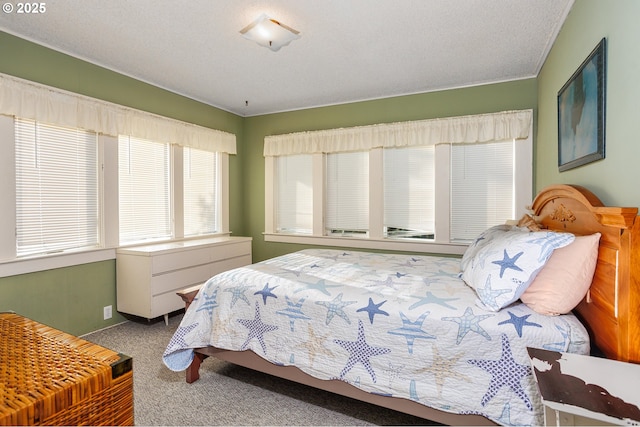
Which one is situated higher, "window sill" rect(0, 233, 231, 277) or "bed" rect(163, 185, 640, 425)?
"window sill" rect(0, 233, 231, 277)

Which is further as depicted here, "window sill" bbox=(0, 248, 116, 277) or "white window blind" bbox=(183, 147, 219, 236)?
"white window blind" bbox=(183, 147, 219, 236)

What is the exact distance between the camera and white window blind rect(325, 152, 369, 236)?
4195 millimetres

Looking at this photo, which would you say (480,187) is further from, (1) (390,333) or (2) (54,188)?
(2) (54,188)

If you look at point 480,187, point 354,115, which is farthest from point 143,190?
point 480,187

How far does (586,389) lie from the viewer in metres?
1.01

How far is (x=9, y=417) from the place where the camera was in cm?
62

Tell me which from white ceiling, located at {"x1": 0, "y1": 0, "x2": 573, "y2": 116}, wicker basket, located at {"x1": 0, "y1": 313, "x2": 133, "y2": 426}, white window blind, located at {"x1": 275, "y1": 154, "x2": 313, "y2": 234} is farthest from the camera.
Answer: white window blind, located at {"x1": 275, "y1": 154, "x2": 313, "y2": 234}

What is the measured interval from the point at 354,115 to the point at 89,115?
2872mm

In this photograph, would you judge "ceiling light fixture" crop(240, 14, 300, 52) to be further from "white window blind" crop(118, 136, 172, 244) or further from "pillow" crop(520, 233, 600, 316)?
"pillow" crop(520, 233, 600, 316)

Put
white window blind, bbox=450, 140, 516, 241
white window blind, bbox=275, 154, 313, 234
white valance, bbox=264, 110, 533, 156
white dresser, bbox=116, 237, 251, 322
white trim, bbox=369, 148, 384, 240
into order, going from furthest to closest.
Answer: white window blind, bbox=275, 154, 313, 234
white trim, bbox=369, 148, 384, 240
white window blind, bbox=450, 140, 516, 241
white valance, bbox=264, 110, 533, 156
white dresser, bbox=116, 237, 251, 322

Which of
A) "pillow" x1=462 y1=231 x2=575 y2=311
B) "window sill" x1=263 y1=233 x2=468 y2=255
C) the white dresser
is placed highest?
"pillow" x1=462 y1=231 x2=575 y2=311

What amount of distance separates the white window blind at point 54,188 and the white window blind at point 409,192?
317 centimetres

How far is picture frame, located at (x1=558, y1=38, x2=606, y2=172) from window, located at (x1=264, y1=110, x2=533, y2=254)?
1.05m

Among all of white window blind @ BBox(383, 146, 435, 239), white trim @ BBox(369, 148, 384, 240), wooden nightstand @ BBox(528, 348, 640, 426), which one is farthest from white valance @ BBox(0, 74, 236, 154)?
wooden nightstand @ BBox(528, 348, 640, 426)
